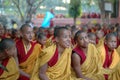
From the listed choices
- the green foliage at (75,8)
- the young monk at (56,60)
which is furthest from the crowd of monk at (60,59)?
the green foliage at (75,8)

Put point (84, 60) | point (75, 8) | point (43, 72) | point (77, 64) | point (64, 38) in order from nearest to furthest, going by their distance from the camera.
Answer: point (43, 72)
point (64, 38)
point (77, 64)
point (84, 60)
point (75, 8)

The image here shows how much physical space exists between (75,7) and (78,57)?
2032 centimetres

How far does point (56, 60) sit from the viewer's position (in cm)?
566

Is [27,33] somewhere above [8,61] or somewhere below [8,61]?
above

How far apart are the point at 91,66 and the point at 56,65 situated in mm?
916

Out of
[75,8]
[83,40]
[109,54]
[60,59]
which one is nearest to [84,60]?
[83,40]

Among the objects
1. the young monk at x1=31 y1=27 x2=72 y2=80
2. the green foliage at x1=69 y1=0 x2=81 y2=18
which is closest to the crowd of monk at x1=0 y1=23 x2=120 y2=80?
the young monk at x1=31 y1=27 x2=72 y2=80

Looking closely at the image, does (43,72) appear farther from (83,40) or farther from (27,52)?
(27,52)

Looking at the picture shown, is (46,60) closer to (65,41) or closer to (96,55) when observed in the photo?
Result: (65,41)

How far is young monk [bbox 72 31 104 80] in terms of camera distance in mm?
6152

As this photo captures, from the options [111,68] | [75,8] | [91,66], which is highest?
[91,66]

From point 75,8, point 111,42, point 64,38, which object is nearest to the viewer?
point 64,38

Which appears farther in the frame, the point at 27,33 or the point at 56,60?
the point at 27,33

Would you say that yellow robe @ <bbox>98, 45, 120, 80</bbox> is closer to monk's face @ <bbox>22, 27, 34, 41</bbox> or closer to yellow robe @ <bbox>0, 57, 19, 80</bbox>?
monk's face @ <bbox>22, 27, 34, 41</bbox>
